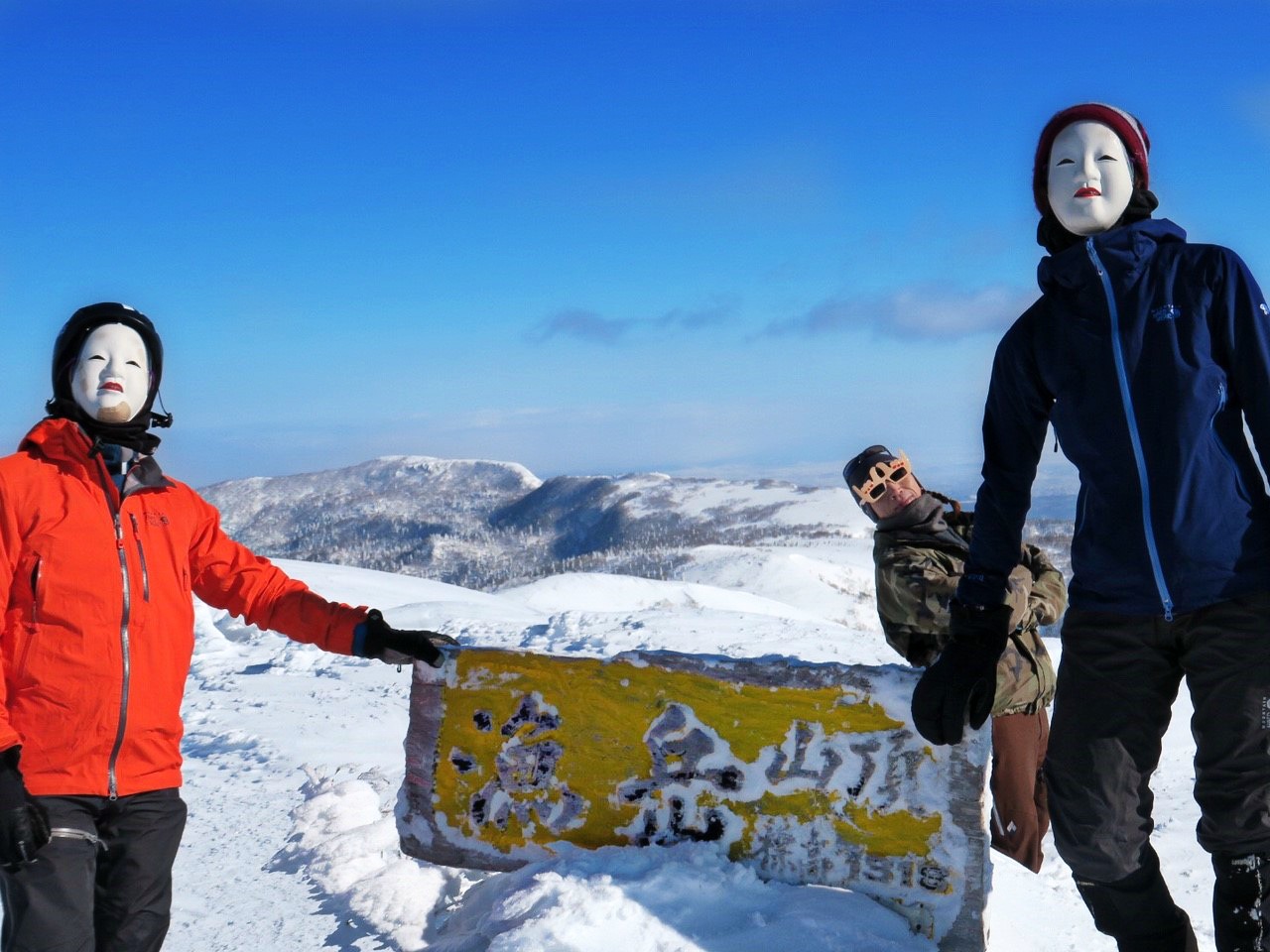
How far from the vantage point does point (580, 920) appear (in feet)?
9.48

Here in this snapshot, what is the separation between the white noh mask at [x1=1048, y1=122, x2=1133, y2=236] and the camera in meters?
2.55

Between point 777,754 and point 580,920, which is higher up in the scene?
point 777,754

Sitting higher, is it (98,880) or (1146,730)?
(1146,730)

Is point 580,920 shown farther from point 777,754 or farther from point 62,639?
point 62,639

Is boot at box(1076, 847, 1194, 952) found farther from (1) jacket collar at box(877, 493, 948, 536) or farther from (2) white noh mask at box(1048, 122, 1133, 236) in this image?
(2) white noh mask at box(1048, 122, 1133, 236)

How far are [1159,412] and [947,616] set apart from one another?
1.07m

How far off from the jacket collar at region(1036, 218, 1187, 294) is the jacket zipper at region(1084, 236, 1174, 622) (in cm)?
4

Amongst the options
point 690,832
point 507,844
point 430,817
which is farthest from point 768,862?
point 430,817

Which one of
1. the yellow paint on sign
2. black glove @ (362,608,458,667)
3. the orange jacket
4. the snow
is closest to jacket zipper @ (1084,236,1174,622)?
the yellow paint on sign

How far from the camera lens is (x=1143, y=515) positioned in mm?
2322

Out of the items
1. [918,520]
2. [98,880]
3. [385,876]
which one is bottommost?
[385,876]

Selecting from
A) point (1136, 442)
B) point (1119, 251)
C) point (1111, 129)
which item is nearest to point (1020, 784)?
point (1136, 442)

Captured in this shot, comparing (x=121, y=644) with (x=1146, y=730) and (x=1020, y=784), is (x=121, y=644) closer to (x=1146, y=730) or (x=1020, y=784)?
(x=1146, y=730)

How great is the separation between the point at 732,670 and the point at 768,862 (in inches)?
25.0
